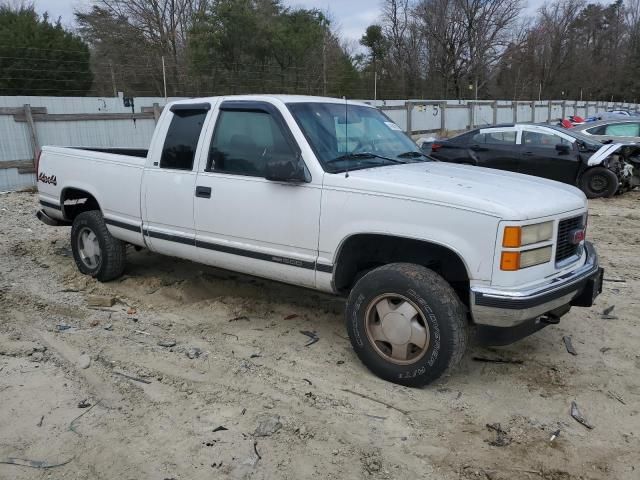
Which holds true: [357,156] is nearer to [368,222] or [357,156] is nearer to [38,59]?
[368,222]

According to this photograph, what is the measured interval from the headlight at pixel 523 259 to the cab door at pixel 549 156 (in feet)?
27.8

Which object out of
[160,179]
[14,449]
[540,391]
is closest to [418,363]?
[540,391]

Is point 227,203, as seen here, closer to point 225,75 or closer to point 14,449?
point 14,449

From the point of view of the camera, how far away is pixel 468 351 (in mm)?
4488

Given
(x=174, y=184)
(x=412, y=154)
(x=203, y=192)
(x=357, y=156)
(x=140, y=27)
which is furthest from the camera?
(x=140, y=27)

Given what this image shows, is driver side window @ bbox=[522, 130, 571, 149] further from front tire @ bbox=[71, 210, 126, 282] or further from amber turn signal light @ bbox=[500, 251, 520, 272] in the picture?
amber turn signal light @ bbox=[500, 251, 520, 272]

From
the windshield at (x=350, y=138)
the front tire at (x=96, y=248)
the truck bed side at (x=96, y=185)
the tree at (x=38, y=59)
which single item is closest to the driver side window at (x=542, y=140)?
the windshield at (x=350, y=138)

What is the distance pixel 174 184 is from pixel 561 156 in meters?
9.01

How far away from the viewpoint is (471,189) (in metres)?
3.64

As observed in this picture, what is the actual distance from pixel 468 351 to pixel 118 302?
3319 mm

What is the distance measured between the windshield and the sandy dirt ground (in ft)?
4.85

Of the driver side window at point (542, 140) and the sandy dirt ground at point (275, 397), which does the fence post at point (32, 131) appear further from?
the driver side window at point (542, 140)

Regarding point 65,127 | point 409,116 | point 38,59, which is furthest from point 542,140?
point 38,59

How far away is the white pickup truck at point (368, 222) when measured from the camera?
11.4 ft
